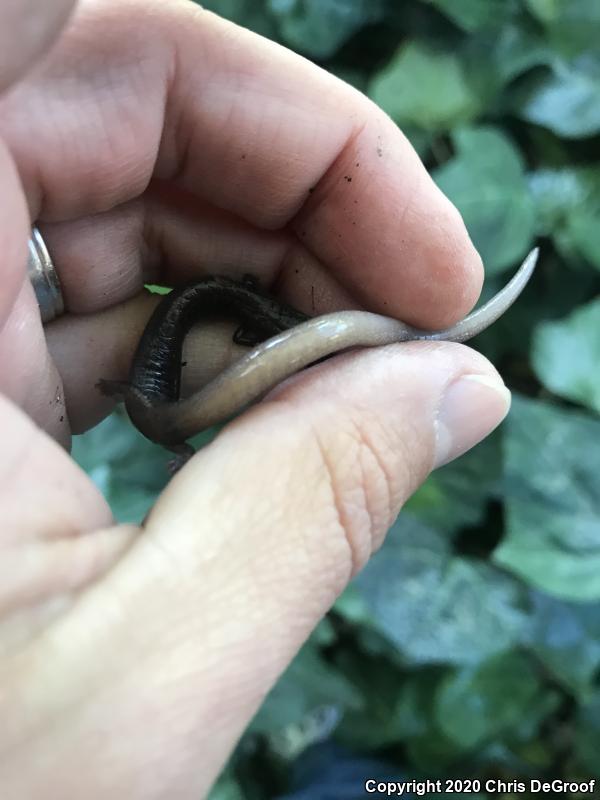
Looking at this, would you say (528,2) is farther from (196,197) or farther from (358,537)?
(358,537)

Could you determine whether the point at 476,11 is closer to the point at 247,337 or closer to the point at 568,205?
the point at 568,205

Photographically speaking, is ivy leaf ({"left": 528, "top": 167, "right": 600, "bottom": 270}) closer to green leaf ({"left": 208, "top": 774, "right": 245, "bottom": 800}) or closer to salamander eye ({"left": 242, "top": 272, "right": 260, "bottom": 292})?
salamander eye ({"left": 242, "top": 272, "right": 260, "bottom": 292})

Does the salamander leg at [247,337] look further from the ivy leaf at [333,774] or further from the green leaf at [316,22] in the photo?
the ivy leaf at [333,774]

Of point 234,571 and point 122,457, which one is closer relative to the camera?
point 234,571

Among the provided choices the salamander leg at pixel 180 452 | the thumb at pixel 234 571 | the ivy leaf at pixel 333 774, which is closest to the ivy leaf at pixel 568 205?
the thumb at pixel 234 571

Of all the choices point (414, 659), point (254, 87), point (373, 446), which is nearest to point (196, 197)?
point (254, 87)

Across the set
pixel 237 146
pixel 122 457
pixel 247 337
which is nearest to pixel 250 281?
pixel 247 337
